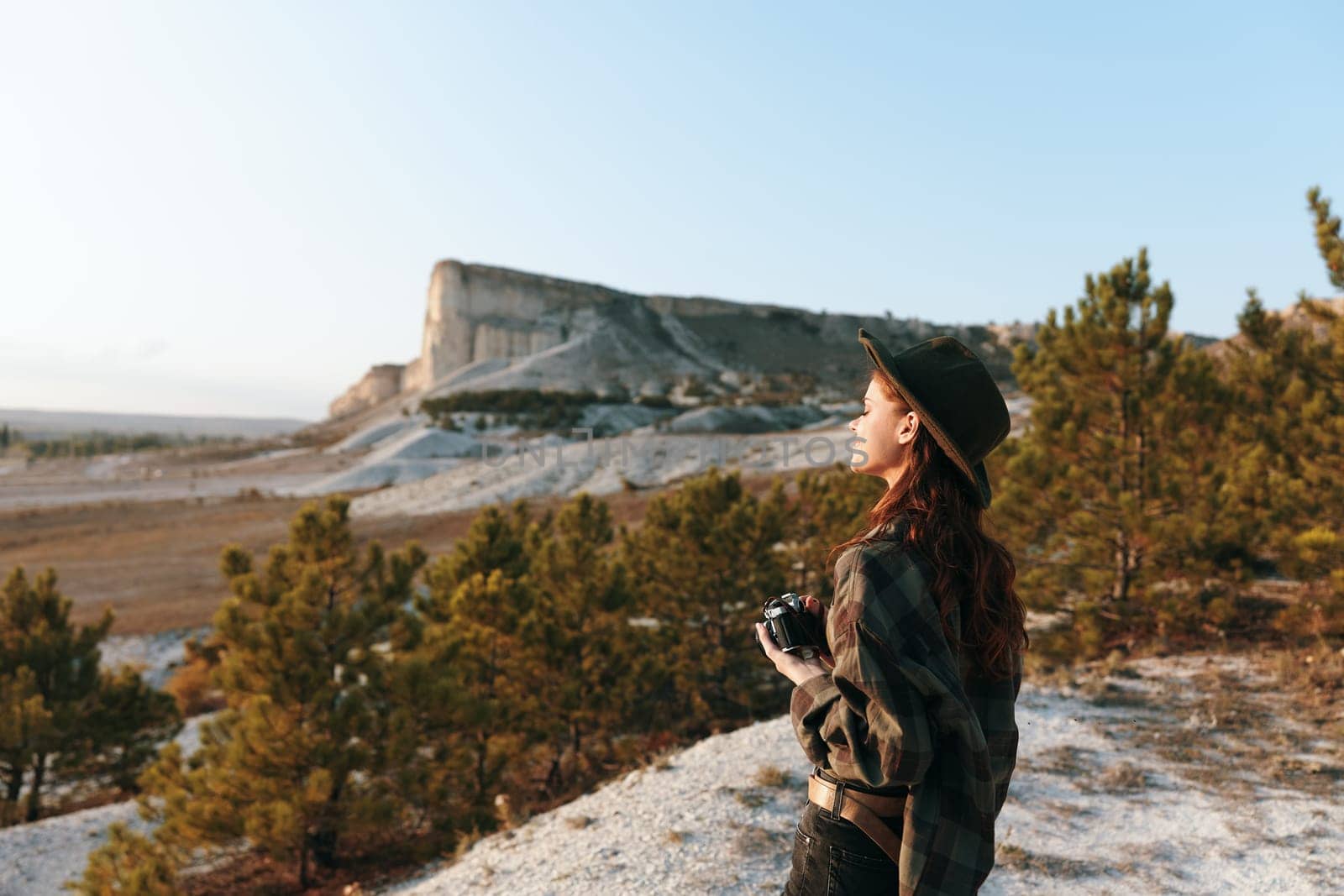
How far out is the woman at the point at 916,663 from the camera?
175 cm

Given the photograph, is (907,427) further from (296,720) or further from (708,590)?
(708,590)

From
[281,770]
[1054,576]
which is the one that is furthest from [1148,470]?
[281,770]

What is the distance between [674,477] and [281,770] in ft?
94.6

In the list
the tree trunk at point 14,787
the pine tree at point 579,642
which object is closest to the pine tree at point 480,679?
the pine tree at point 579,642

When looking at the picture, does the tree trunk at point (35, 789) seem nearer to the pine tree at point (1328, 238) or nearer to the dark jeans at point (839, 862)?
the dark jeans at point (839, 862)

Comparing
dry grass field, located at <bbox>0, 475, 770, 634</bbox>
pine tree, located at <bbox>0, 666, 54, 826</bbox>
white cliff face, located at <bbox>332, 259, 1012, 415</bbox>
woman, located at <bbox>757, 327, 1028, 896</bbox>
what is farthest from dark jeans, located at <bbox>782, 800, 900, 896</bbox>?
white cliff face, located at <bbox>332, 259, 1012, 415</bbox>

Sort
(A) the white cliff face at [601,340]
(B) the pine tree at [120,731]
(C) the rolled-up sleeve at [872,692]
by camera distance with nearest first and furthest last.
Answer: (C) the rolled-up sleeve at [872,692] < (B) the pine tree at [120,731] < (A) the white cliff face at [601,340]

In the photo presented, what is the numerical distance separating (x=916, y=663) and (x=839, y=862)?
1.78 ft

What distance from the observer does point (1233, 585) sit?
10.3 metres

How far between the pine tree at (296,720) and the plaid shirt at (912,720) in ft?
27.2

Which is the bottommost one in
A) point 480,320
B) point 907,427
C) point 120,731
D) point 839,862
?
point 120,731

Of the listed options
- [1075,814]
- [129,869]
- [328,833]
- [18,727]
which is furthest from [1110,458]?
[18,727]

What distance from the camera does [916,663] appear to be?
1737 millimetres

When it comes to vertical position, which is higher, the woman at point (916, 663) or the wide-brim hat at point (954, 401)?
the wide-brim hat at point (954, 401)
